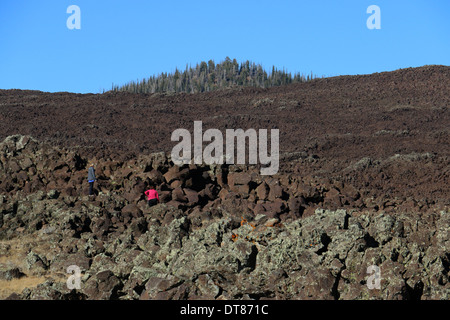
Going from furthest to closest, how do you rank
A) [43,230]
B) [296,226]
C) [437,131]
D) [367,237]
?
[437,131] < [43,230] < [296,226] < [367,237]

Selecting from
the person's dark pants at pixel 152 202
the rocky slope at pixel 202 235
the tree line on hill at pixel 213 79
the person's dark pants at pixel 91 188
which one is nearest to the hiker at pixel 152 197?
the person's dark pants at pixel 152 202

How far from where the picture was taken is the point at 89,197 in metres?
15.9

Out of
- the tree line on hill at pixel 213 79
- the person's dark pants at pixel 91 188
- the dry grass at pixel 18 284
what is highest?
the tree line on hill at pixel 213 79

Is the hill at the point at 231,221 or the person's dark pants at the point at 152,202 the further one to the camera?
the person's dark pants at the point at 152,202

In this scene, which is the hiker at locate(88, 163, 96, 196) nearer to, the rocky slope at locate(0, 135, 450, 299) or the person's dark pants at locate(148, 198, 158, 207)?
the rocky slope at locate(0, 135, 450, 299)

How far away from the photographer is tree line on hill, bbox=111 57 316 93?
220 ft

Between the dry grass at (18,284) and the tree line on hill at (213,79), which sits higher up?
the tree line on hill at (213,79)

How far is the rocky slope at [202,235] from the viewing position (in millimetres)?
9336

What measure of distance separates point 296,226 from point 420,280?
2816mm

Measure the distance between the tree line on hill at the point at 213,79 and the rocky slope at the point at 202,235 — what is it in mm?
48522

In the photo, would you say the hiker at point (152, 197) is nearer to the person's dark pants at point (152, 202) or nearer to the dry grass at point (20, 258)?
the person's dark pants at point (152, 202)

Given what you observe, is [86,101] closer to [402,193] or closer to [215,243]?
[402,193]

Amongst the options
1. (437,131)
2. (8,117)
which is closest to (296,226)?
(437,131)

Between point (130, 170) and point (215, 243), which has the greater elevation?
point (130, 170)
